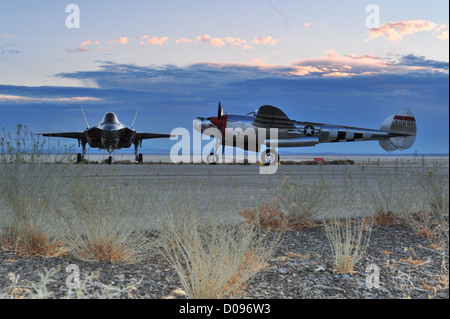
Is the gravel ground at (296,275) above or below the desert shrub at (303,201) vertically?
below

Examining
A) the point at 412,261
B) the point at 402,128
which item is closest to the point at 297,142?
the point at 402,128

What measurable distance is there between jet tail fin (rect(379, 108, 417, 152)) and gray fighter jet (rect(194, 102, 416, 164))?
11.6ft

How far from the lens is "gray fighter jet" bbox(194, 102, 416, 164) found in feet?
90.5

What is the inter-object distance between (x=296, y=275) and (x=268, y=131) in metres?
24.3

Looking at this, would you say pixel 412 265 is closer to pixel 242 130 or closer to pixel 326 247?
pixel 326 247

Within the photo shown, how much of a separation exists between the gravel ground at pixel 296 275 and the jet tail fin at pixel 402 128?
33.2m

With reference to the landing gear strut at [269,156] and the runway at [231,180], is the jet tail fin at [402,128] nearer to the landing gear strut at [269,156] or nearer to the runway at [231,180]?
the landing gear strut at [269,156]

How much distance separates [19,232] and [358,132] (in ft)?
96.4

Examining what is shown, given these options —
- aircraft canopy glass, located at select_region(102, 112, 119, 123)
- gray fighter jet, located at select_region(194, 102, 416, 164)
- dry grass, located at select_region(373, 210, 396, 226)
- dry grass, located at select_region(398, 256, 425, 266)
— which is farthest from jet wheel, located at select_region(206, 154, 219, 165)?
dry grass, located at select_region(398, 256, 425, 266)

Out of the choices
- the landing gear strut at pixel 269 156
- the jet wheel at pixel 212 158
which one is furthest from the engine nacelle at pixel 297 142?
the jet wheel at pixel 212 158

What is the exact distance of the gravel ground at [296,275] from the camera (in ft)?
13.2
